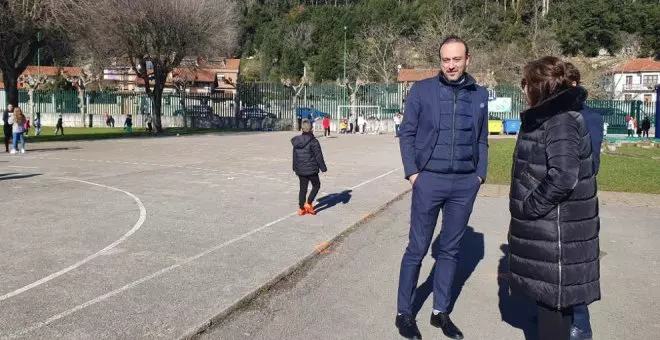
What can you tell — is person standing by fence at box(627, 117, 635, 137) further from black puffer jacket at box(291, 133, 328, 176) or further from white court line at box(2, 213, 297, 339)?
white court line at box(2, 213, 297, 339)

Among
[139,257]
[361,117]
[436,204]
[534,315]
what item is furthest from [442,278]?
[361,117]

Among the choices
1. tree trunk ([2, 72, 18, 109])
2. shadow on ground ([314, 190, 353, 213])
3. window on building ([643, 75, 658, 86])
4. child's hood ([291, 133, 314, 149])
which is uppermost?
window on building ([643, 75, 658, 86])

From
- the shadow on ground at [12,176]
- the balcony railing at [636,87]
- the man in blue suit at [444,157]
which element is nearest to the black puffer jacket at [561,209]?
the man in blue suit at [444,157]

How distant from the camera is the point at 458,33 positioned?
64250 mm

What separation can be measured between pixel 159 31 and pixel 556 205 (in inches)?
1371

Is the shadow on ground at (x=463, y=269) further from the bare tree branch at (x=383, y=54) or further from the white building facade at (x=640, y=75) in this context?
the white building facade at (x=640, y=75)

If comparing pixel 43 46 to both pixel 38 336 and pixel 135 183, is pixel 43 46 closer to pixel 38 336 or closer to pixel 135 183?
pixel 135 183

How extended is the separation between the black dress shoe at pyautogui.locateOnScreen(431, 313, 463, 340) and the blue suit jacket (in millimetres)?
1088

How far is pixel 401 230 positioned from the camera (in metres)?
8.54

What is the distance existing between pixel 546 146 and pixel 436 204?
1.10 metres

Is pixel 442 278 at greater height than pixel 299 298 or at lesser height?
greater

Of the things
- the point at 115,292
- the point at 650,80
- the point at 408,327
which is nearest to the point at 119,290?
the point at 115,292

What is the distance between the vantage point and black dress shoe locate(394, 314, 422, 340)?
4367 mm

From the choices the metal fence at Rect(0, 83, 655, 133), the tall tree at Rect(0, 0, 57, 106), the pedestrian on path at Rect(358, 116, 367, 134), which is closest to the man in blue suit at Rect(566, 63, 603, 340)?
the tall tree at Rect(0, 0, 57, 106)
